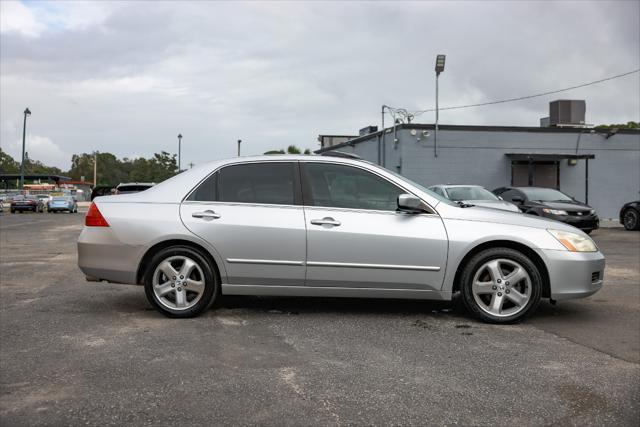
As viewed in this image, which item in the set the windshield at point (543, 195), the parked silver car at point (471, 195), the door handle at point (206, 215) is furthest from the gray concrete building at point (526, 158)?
the door handle at point (206, 215)

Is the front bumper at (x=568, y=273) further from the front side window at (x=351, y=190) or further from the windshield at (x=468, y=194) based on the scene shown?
the windshield at (x=468, y=194)

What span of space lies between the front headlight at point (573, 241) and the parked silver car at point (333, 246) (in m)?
0.01

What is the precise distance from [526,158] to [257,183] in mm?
22630

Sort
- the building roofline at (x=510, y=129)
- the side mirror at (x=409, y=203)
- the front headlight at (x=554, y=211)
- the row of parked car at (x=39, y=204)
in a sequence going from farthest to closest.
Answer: the row of parked car at (x=39, y=204), the building roofline at (x=510, y=129), the front headlight at (x=554, y=211), the side mirror at (x=409, y=203)

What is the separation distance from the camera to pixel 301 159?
597 cm

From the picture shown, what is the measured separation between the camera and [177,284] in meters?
5.63

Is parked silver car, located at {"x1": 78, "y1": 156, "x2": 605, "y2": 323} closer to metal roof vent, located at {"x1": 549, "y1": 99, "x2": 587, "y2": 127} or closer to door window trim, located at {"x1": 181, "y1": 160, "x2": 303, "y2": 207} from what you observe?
door window trim, located at {"x1": 181, "y1": 160, "x2": 303, "y2": 207}

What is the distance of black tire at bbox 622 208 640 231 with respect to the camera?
19312 millimetres

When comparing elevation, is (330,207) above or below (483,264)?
above

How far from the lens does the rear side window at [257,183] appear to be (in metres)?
5.79

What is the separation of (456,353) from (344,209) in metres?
1.76

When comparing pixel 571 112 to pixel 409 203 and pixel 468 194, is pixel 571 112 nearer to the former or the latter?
pixel 468 194

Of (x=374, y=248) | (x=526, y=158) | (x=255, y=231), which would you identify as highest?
(x=526, y=158)

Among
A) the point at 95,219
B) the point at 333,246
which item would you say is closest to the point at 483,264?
the point at 333,246
